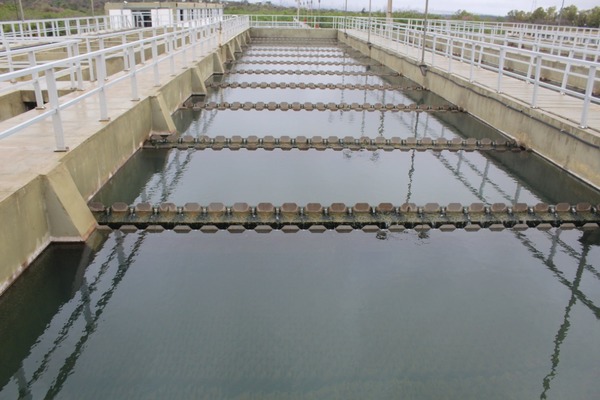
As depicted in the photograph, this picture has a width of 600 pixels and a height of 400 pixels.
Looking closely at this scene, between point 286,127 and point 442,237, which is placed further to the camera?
point 286,127

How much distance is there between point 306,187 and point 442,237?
7.60 feet

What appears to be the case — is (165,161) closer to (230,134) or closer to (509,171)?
(230,134)

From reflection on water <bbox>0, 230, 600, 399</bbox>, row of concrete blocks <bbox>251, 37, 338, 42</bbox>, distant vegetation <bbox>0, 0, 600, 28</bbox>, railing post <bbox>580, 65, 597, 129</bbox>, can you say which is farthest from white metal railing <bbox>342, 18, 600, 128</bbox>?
distant vegetation <bbox>0, 0, 600, 28</bbox>

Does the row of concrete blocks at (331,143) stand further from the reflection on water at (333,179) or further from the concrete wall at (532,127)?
the concrete wall at (532,127)

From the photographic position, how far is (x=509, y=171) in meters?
9.27

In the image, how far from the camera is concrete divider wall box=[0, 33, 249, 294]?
4977 millimetres

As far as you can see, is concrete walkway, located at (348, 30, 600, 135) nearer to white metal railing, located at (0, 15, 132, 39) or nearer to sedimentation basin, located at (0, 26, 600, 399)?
sedimentation basin, located at (0, 26, 600, 399)

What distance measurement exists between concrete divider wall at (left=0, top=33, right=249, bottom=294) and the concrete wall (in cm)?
706

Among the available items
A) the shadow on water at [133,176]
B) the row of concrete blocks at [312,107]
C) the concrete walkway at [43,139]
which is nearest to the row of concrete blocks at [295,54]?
the row of concrete blocks at [312,107]

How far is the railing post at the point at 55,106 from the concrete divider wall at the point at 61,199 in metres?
0.16

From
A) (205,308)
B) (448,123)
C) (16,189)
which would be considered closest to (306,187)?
(205,308)

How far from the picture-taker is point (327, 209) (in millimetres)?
6898

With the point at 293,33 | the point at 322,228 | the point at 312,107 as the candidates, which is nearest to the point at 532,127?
the point at 322,228

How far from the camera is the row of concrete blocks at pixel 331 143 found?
34.2 feet
